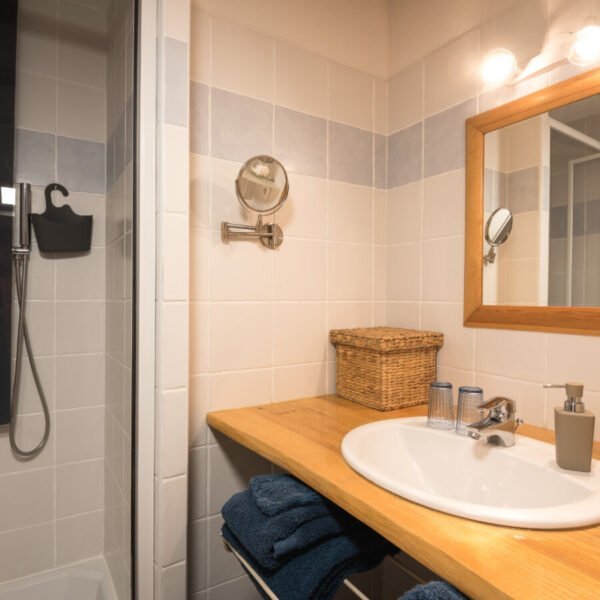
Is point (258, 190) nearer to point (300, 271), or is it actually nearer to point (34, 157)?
point (300, 271)

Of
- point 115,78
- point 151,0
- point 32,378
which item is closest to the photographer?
point 151,0

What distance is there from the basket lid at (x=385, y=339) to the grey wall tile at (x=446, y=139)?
0.52 metres

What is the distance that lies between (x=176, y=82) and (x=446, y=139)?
2.65 feet

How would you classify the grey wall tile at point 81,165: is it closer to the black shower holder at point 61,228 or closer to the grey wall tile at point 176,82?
the black shower holder at point 61,228

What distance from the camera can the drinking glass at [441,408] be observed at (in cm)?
104

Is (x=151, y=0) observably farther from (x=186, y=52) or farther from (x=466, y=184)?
(x=466, y=184)

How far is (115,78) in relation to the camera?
52.1 inches

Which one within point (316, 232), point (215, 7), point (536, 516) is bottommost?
point (536, 516)

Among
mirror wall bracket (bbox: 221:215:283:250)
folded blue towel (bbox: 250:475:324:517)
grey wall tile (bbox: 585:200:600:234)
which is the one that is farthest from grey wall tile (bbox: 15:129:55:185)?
grey wall tile (bbox: 585:200:600:234)

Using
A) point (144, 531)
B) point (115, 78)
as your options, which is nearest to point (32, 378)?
point (144, 531)

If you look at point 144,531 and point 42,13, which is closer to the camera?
point 144,531

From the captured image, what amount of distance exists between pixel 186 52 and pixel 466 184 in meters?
0.84

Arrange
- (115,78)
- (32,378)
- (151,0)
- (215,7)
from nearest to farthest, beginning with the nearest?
(151,0)
(215,7)
(115,78)
(32,378)

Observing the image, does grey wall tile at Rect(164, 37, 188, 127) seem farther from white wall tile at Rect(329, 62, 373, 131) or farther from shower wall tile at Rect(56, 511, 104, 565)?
shower wall tile at Rect(56, 511, 104, 565)
